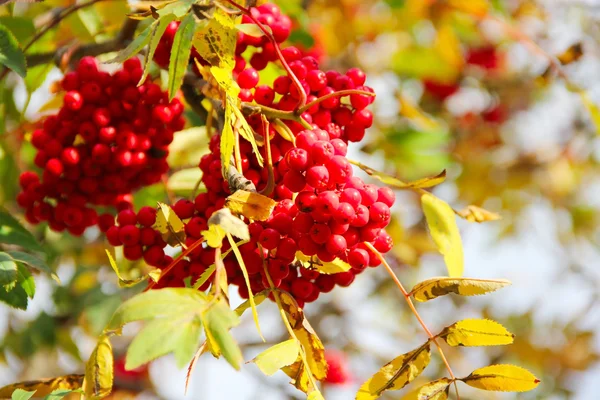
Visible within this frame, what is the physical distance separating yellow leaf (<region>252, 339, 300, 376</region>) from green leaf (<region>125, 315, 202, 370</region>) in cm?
18

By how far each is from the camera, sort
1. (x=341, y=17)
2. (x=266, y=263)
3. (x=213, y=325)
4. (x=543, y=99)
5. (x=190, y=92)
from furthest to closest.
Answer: (x=543, y=99) → (x=341, y=17) → (x=190, y=92) → (x=266, y=263) → (x=213, y=325)

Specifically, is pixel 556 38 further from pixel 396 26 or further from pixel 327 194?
pixel 327 194

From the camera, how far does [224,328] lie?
3.08 ft

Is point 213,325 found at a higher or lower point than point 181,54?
lower

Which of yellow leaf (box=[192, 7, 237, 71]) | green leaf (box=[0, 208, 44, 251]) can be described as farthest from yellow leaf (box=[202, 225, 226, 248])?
green leaf (box=[0, 208, 44, 251])

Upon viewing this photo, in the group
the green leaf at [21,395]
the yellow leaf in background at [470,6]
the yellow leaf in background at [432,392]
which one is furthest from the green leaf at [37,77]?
the yellow leaf in background at [470,6]

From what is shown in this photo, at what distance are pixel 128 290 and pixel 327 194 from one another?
166 cm

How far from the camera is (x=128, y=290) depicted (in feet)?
8.53

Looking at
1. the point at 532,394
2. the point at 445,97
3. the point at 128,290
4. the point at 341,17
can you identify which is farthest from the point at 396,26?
the point at 532,394

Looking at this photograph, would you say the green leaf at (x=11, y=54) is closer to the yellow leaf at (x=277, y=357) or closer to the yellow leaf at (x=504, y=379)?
the yellow leaf at (x=277, y=357)

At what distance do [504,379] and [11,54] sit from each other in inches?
44.2

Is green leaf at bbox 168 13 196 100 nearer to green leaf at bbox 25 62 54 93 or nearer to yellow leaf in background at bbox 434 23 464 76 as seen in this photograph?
green leaf at bbox 25 62 54 93

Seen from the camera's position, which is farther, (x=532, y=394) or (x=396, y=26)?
(x=532, y=394)

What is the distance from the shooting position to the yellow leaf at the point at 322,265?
1.26 m
